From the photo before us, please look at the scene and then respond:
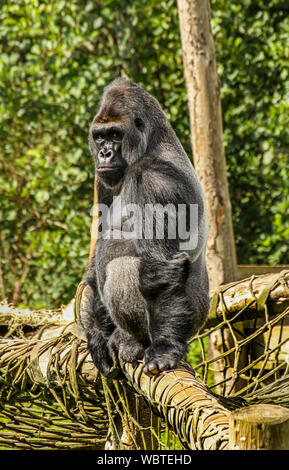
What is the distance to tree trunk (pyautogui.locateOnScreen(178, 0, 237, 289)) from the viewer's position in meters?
5.05

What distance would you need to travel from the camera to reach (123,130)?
311 centimetres

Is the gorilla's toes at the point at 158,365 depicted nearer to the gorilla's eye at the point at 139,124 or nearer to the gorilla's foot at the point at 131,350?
the gorilla's foot at the point at 131,350

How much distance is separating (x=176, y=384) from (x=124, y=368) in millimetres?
603

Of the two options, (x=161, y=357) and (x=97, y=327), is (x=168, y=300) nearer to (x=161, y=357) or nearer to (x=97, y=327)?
(x=161, y=357)

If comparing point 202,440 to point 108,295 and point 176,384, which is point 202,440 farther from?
point 108,295

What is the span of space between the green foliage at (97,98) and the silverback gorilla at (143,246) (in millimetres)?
3499

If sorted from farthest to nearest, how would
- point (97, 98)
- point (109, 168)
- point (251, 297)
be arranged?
point (97, 98), point (251, 297), point (109, 168)

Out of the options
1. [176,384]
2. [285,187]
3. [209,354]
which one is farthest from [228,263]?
[176,384]

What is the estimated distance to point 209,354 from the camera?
17.0ft

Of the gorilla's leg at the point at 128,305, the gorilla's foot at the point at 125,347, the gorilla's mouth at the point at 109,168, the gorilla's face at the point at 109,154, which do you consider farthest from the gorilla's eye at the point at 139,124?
the gorilla's foot at the point at 125,347

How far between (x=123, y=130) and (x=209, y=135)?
211cm

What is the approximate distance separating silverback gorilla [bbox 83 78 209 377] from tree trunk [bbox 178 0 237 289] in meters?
1.76

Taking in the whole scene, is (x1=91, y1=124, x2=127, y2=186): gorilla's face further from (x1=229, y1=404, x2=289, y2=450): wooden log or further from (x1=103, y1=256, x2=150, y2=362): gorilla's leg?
(x1=229, y1=404, x2=289, y2=450): wooden log

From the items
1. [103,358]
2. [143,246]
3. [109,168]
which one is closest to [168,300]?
[143,246]
